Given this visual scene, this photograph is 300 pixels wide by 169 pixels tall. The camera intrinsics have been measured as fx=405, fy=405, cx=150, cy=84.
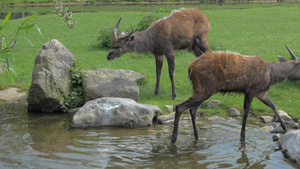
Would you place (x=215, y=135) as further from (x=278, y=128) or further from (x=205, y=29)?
(x=205, y=29)

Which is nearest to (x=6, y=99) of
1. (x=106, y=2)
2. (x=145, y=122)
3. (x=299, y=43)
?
(x=145, y=122)

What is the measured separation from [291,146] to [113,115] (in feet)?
11.3

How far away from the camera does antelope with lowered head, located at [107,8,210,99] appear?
9453 millimetres

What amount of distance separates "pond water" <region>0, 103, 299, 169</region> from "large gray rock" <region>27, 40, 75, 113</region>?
0.56 m

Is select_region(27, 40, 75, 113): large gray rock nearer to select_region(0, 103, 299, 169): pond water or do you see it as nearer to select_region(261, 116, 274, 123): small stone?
select_region(0, 103, 299, 169): pond water

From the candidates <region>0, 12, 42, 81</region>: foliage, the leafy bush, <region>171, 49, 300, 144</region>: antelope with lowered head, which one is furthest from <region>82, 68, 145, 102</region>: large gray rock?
the leafy bush

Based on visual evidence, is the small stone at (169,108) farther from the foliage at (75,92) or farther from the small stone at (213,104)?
the foliage at (75,92)

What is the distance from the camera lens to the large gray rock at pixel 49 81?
874 centimetres

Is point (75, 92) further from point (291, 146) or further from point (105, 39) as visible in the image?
point (105, 39)

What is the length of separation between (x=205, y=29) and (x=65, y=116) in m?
4.10

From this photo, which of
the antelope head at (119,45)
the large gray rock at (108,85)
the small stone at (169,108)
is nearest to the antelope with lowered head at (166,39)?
the antelope head at (119,45)

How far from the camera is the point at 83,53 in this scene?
14.1 metres

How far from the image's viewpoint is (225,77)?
680cm

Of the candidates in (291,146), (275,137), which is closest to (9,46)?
(291,146)
